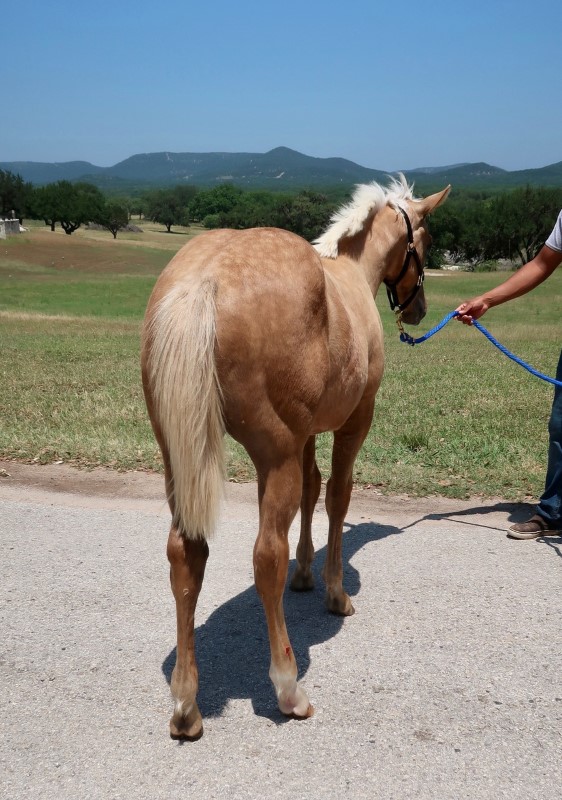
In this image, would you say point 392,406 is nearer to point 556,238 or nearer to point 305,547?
point 556,238

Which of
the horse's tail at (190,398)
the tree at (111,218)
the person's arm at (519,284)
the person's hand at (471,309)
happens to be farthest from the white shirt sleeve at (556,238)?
the tree at (111,218)

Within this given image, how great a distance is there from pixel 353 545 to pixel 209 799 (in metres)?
2.66

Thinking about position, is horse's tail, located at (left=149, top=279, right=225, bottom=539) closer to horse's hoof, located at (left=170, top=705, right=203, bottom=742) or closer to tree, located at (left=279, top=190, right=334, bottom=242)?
horse's hoof, located at (left=170, top=705, right=203, bottom=742)

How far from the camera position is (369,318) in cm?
419

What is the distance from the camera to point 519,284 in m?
5.46

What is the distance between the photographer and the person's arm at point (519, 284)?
5324 millimetres

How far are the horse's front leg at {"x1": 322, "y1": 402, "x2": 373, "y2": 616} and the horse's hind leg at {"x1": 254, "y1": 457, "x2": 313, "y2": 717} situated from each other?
96cm

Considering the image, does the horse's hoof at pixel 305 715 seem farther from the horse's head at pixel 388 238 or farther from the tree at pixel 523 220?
the tree at pixel 523 220

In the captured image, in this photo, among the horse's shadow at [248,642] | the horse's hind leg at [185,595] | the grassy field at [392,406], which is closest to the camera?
the horse's hind leg at [185,595]

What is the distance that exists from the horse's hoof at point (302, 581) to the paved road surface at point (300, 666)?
0.06 meters

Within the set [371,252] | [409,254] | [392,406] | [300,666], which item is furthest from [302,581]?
[392,406]

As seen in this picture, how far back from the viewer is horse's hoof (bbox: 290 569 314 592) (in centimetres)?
465

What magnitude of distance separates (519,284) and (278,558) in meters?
3.24

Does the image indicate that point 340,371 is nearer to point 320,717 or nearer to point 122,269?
point 320,717
